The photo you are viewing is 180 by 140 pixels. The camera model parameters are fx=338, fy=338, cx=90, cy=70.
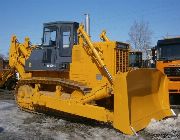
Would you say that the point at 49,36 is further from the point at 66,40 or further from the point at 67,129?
the point at 67,129

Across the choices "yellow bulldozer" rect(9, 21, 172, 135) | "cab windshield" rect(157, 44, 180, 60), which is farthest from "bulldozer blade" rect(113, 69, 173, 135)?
"cab windshield" rect(157, 44, 180, 60)

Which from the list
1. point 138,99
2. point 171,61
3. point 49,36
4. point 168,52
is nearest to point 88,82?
point 138,99

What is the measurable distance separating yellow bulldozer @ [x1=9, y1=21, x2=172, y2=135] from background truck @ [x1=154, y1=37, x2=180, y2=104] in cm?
291

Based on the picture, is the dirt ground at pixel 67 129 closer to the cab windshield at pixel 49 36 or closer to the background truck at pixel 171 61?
the cab windshield at pixel 49 36

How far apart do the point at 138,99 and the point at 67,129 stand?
2.11 metres

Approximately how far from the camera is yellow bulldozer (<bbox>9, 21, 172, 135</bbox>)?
28.3ft

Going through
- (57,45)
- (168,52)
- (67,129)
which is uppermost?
(57,45)

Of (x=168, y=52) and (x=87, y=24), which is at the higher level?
(x=87, y=24)

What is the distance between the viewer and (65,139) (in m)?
8.11

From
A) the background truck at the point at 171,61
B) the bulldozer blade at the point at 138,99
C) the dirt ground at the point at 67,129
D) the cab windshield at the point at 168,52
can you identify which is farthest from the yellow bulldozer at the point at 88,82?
the cab windshield at the point at 168,52

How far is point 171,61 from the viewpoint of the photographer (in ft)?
45.6

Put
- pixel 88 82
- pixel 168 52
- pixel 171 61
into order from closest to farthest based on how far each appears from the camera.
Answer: pixel 88 82
pixel 171 61
pixel 168 52

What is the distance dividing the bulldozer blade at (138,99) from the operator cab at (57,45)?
8.14 feet

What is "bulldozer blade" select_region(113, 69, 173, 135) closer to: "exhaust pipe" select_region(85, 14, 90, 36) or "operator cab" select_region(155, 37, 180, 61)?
"exhaust pipe" select_region(85, 14, 90, 36)
